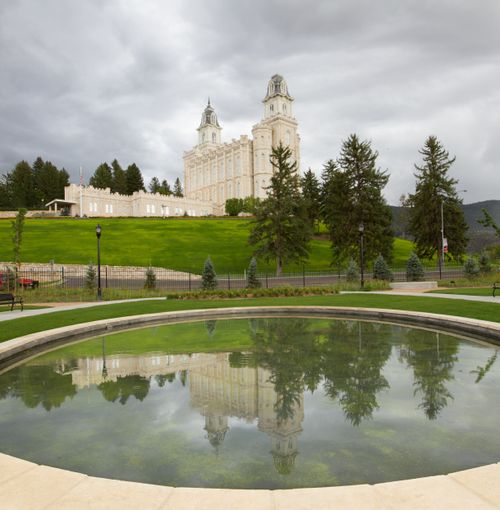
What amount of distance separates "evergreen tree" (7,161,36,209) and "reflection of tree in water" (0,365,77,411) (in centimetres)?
11995

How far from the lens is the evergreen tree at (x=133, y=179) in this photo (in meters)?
125

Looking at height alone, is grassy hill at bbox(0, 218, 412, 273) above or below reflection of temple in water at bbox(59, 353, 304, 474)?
above

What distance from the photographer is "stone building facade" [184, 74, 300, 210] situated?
423 ft

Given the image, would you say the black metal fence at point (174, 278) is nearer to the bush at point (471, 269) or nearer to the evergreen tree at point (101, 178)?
the bush at point (471, 269)

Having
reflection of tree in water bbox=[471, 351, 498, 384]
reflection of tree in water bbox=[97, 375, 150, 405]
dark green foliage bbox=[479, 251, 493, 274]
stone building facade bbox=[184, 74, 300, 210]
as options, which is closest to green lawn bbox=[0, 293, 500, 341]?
reflection of tree in water bbox=[471, 351, 498, 384]

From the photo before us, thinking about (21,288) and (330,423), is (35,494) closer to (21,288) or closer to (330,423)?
(330,423)

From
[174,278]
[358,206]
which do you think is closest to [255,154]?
[358,206]

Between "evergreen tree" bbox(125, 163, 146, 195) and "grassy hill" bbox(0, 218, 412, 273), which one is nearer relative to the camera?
"grassy hill" bbox(0, 218, 412, 273)

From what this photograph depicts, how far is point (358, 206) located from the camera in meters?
44.0

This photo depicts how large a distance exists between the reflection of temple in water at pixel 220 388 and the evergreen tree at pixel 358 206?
3703cm

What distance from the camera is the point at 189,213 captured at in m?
116

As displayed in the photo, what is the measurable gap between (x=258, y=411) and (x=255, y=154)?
130 meters

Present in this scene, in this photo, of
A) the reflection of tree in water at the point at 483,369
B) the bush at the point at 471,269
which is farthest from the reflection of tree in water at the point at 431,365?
the bush at the point at 471,269

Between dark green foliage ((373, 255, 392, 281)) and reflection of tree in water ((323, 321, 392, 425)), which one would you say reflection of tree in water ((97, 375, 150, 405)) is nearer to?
reflection of tree in water ((323, 321, 392, 425))
